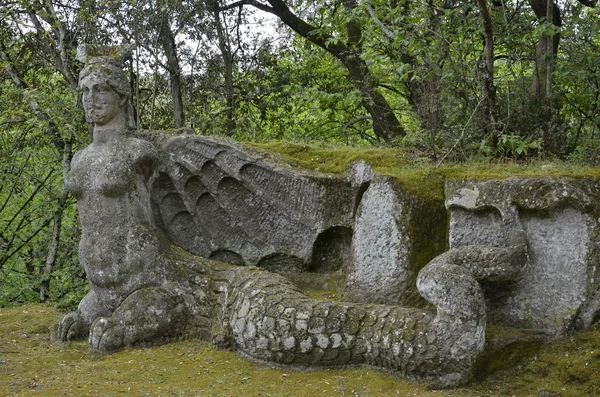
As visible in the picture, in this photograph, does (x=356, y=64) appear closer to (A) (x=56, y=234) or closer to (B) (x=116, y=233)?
(A) (x=56, y=234)

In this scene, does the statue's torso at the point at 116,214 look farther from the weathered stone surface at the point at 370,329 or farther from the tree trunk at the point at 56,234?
the tree trunk at the point at 56,234

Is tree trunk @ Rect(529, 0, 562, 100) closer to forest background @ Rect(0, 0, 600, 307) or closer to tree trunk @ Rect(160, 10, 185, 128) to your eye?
forest background @ Rect(0, 0, 600, 307)

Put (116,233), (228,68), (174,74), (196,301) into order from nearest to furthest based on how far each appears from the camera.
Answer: (196,301) < (116,233) < (174,74) < (228,68)

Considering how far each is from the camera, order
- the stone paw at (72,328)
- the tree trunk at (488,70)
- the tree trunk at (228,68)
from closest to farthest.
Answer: the stone paw at (72,328) → the tree trunk at (488,70) → the tree trunk at (228,68)

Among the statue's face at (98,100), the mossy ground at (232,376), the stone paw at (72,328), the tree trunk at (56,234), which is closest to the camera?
the mossy ground at (232,376)

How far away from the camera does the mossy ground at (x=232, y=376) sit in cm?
460

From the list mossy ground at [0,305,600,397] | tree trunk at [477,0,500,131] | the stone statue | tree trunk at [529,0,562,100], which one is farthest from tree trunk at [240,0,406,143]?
mossy ground at [0,305,600,397]

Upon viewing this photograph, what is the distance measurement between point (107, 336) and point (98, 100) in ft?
6.97

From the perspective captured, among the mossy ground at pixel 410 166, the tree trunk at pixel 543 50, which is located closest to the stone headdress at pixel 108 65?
the mossy ground at pixel 410 166

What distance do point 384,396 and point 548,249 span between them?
62.2 inches

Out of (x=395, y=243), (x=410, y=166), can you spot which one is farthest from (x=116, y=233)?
(x=410, y=166)

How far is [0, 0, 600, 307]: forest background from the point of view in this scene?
24.2 feet

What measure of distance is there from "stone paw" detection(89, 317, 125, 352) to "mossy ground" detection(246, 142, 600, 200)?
205 cm

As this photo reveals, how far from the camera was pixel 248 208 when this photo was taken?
261 inches
